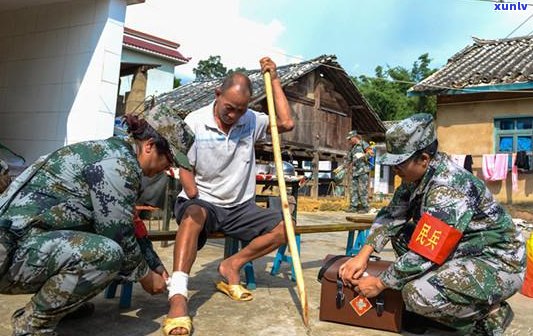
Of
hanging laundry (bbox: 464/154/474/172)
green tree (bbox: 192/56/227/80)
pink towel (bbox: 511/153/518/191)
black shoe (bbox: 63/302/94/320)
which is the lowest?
black shoe (bbox: 63/302/94/320)

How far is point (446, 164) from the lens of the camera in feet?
7.87

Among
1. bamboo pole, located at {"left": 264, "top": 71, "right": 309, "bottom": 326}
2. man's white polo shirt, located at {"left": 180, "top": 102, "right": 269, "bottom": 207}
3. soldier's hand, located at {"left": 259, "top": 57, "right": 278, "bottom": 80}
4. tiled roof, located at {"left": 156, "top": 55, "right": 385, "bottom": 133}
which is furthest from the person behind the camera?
tiled roof, located at {"left": 156, "top": 55, "right": 385, "bottom": 133}

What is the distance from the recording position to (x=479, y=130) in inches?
394

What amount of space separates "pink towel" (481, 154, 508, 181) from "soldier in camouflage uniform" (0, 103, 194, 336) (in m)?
8.98

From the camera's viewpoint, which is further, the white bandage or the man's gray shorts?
the man's gray shorts

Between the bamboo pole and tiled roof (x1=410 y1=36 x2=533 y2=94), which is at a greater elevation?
tiled roof (x1=410 y1=36 x2=533 y2=94)

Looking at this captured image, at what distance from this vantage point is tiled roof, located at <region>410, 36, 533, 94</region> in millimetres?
9516

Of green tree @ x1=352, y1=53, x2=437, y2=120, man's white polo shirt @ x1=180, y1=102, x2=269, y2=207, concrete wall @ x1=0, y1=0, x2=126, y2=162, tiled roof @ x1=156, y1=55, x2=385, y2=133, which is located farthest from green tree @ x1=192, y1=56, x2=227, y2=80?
man's white polo shirt @ x1=180, y1=102, x2=269, y2=207

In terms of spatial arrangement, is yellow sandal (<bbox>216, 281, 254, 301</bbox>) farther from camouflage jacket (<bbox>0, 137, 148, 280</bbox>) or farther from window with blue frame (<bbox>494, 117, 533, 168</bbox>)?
window with blue frame (<bbox>494, 117, 533, 168</bbox>)

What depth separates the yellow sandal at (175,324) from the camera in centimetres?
219

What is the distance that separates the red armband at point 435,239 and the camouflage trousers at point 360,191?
322 inches

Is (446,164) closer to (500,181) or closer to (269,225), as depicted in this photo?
(269,225)

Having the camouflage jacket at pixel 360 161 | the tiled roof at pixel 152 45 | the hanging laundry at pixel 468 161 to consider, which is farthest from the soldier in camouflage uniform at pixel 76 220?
the tiled roof at pixel 152 45

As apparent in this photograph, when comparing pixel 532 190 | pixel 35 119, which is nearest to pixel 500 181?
pixel 532 190
